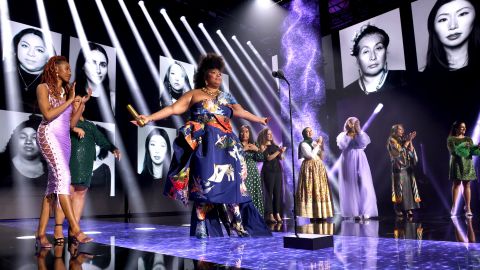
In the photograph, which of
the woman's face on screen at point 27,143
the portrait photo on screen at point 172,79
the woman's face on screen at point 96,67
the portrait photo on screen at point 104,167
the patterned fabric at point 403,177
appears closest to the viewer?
the patterned fabric at point 403,177

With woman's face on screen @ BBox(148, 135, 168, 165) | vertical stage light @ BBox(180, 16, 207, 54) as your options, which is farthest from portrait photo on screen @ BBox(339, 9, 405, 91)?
woman's face on screen @ BBox(148, 135, 168, 165)

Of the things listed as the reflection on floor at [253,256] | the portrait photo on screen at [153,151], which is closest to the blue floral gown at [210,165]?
the reflection on floor at [253,256]

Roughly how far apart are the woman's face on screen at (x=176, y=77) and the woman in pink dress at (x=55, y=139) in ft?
21.7

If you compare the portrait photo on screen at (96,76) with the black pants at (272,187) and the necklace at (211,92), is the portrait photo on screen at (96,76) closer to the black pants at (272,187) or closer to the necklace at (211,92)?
the black pants at (272,187)

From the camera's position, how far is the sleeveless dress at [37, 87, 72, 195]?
2596 millimetres

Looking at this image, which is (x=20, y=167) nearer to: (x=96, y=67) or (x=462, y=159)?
(x=96, y=67)

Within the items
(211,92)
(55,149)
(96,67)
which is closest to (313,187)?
(211,92)

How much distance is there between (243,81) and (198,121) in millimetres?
8058

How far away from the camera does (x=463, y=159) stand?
5875 mm

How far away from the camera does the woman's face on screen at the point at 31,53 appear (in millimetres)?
6914

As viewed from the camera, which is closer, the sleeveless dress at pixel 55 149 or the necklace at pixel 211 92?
A: the sleeveless dress at pixel 55 149

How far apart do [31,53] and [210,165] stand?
5.63 meters

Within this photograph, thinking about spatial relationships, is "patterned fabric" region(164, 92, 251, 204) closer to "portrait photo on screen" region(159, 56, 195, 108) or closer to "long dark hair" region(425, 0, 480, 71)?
"long dark hair" region(425, 0, 480, 71)

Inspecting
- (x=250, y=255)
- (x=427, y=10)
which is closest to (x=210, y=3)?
(x=427, y=10)
